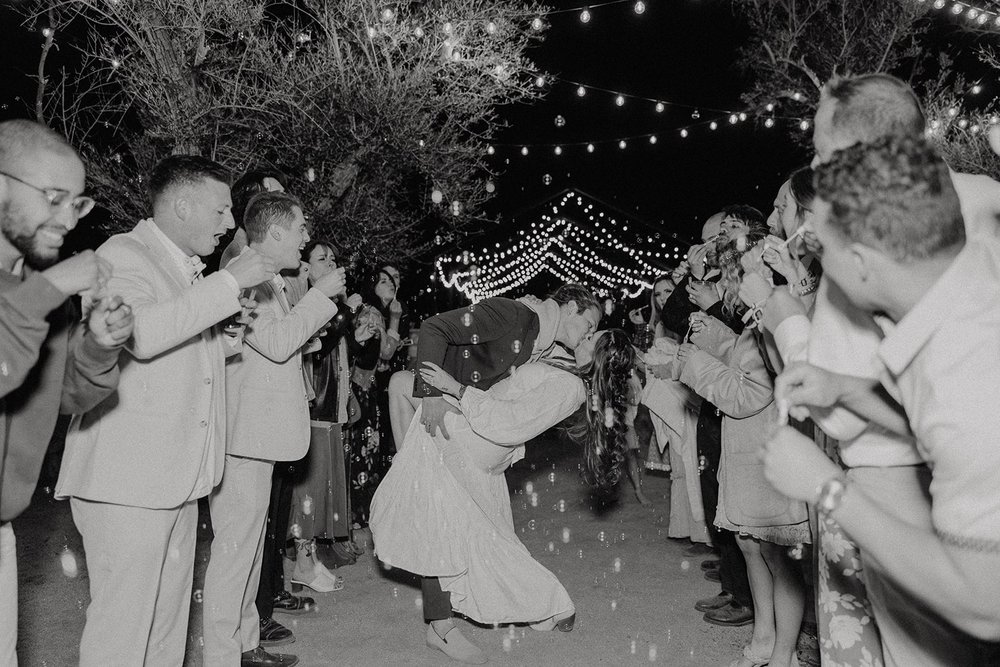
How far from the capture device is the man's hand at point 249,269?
2797 mm

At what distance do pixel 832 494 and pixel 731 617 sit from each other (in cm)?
324

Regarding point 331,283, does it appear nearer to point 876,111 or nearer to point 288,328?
point 288,328

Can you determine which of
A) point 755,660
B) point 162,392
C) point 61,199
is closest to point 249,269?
point 162,392

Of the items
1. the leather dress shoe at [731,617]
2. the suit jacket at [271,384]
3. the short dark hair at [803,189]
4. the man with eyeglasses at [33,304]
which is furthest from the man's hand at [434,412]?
the short dark hair at [803,189]

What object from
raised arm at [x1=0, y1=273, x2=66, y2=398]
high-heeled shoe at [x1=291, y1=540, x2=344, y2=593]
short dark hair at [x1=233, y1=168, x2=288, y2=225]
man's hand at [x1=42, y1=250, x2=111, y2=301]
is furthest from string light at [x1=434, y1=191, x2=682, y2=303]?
raised arm at [x1=0, y1=273, x2=66, y2=398]

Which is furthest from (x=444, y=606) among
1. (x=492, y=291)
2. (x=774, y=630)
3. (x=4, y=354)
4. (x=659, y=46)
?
(x=492, y=291)

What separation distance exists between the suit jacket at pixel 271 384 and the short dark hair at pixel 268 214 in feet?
1.04

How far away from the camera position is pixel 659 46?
14414 millimetres

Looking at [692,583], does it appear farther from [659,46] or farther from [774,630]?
[659,46]

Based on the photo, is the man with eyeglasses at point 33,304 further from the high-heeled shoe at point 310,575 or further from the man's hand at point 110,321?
the high-heeled shoe at point 310,575

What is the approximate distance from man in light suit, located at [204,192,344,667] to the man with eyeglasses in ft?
4.26

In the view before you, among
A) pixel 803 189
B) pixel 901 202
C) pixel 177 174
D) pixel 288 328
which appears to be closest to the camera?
pixel 901 202

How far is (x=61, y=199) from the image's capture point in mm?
2066

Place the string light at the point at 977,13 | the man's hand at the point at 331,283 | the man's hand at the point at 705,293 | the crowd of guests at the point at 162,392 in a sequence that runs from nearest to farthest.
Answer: the crowd of guests at the point at 162,392 → the man's hand at the point at 331,283 → the man's hand at the point at 705,293 → the string light at the point at 977,13
